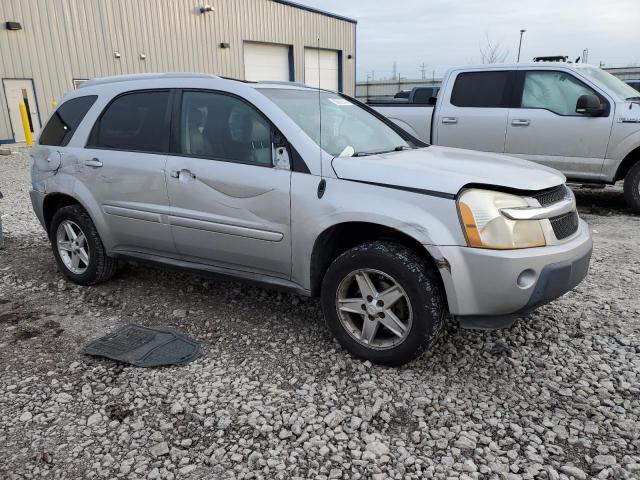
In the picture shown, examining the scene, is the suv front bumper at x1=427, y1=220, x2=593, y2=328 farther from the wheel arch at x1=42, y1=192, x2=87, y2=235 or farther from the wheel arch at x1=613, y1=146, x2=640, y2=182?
the wheel arch at x1=613, y1=146, x2=640, y2=182

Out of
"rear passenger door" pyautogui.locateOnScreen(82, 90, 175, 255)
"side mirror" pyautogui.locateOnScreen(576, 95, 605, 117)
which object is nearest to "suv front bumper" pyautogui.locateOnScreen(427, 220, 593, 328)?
"rear passenger door" pyautogui.locateOnScreen(82, 90, 175, 255)

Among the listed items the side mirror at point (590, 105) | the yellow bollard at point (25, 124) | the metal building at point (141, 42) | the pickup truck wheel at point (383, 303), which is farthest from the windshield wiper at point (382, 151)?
the yellow bollard at point (25, 124)

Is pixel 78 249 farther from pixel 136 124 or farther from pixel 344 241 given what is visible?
pixel 344 241

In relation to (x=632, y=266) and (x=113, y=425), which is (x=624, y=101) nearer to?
(x=632, y=266)

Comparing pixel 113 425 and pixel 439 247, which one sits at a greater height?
pixel 439 247

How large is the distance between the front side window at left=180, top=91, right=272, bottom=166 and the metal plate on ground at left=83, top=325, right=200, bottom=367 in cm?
128

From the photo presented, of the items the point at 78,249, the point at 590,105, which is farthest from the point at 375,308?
the point at 590,105

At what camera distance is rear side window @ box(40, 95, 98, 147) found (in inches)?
167

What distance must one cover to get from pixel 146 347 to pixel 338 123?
204 centimetres

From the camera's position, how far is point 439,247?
270 cm

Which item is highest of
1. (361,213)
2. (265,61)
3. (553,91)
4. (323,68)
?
(265,61)

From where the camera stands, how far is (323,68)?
2655 centimetres

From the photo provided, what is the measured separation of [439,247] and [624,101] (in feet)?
17.0

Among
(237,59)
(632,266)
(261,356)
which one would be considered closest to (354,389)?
(261,356)
